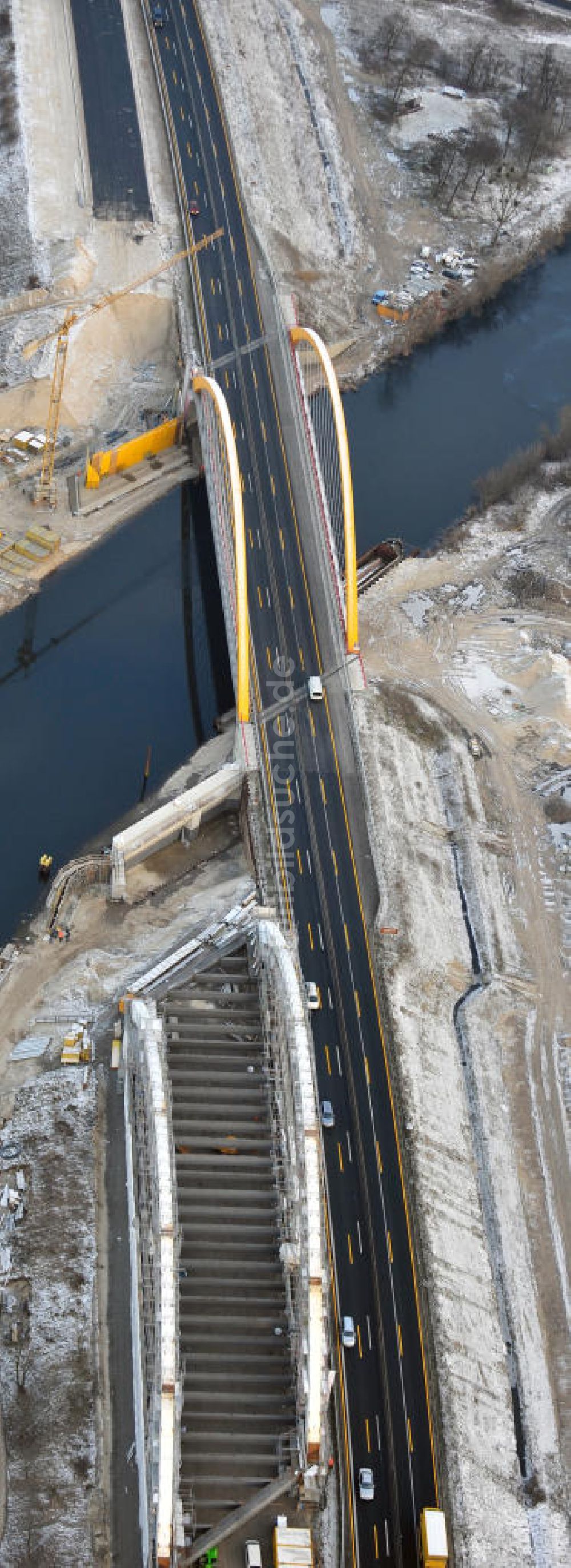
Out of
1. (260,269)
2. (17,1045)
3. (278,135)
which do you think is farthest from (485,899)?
(278,135)

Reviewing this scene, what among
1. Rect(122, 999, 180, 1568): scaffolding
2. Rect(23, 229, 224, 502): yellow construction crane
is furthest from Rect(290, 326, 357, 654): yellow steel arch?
Rect(122, 999, 180, 1568): scaffolding

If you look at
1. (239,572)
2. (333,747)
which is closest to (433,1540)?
(333,747)

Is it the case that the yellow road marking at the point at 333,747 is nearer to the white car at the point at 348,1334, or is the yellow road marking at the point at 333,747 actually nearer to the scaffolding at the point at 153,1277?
the white car at the point at 348,1334

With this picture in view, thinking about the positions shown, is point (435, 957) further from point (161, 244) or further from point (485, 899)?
point (161, 244)

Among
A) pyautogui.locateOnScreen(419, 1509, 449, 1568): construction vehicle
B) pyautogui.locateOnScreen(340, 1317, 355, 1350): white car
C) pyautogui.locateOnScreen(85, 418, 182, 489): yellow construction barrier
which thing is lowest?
pyautogui.locateOnScreen(419, 1509, 449, 1568): construction vehicle

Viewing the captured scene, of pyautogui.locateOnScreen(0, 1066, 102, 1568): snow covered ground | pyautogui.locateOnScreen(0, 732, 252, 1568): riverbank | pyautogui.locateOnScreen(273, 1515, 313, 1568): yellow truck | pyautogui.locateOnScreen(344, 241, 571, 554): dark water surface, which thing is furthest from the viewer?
pyautogui.locateOnScreen(344, 241, 571, 554): dark water surface

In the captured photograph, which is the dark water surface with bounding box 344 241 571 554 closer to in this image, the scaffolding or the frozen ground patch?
the frozen ground patch
